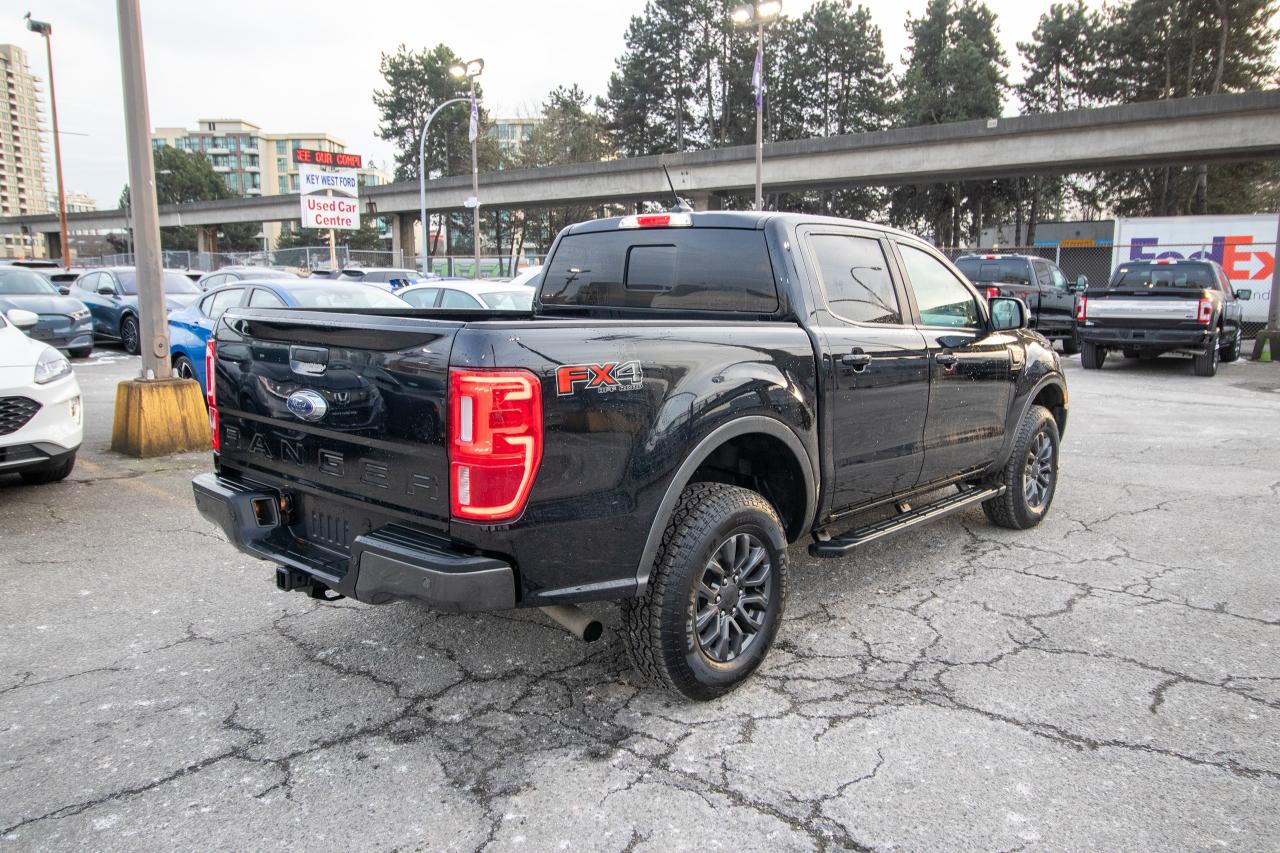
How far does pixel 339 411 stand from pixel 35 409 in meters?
4.08

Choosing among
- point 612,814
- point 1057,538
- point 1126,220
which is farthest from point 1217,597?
point 1126,220

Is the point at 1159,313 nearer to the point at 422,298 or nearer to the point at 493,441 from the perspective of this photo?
the point at 422,298

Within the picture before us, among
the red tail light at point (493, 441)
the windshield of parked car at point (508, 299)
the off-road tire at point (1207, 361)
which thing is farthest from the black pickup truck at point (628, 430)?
the off-road tire at point (1207, 361)

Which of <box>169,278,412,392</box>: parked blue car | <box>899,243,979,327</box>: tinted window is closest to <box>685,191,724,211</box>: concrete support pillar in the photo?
<box>169,278,412,392</box>: parked blue car

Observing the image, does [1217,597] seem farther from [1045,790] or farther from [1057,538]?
[1045,790]

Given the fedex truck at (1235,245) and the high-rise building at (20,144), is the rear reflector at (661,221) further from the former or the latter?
the high-rise building at (20,144)

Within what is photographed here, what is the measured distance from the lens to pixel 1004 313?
5.26 m

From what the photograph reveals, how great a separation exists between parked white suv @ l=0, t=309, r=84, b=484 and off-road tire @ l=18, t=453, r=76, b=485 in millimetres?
11

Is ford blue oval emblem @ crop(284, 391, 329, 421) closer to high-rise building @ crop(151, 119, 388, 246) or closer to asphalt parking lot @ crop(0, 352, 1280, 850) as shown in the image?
asphalt parking lot @ crop(0, 352, 1280, 850)

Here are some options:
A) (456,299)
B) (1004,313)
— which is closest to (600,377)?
(1004,313)

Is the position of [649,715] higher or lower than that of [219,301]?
lower

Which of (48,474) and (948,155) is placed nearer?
(48,474)

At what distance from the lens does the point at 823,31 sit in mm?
58281

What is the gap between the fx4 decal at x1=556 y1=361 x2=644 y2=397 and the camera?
274cm
